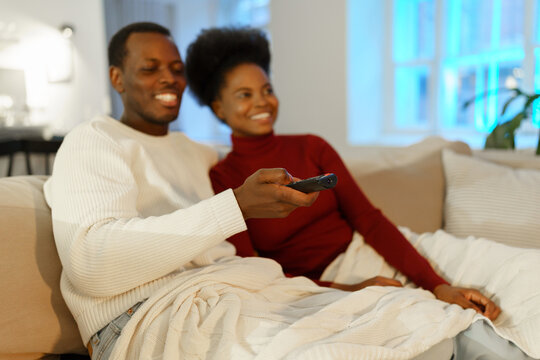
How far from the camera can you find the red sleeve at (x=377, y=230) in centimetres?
A: 121

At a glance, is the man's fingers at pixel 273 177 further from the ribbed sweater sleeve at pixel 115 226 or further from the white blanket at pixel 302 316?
the white blanket at pixel 302 316

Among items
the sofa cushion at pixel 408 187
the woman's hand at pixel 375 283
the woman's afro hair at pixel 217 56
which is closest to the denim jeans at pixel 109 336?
the woman's hand at pixel 375 283

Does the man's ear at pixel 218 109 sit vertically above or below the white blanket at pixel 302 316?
above

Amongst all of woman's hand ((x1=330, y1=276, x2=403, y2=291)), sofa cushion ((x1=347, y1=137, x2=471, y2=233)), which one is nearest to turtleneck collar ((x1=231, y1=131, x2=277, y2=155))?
sofa cushion ((x1=347, y1=137, x2=471, y2=233))

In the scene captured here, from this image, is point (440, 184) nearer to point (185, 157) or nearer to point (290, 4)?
point (185, 157)

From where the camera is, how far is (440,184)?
1.62 metres

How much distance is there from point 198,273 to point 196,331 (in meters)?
0.16

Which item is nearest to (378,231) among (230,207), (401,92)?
(230,207)

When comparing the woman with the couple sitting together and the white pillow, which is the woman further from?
the white pillow

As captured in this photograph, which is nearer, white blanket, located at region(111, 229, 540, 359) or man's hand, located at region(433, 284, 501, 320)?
white blanket, located at region(111, 229, 540, 359)

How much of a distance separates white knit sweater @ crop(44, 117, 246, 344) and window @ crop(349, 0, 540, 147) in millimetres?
2711

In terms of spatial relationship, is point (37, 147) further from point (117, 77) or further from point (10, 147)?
point (117, 77)

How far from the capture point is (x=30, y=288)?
3.44 ft

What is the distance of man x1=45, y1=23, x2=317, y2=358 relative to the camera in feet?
2.96
